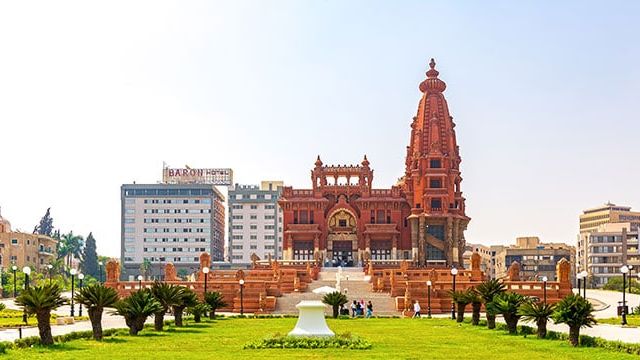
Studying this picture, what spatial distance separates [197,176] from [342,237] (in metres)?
80.5

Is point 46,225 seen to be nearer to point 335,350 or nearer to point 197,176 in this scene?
point 197,176

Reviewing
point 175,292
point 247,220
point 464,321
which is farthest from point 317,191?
point 247,220

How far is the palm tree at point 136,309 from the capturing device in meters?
36.3

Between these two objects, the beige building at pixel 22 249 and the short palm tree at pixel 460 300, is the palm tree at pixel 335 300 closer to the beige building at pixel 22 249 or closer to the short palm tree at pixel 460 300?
the short palm tree at pixel 460 300

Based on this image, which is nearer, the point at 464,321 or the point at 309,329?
the point at 309,329

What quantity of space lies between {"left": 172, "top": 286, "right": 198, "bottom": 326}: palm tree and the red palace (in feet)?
158

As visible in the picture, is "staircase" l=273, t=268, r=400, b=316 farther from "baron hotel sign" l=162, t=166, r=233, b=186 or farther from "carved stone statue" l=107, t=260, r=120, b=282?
"baron hotel sign" l=162, t=166, r=233, b=186

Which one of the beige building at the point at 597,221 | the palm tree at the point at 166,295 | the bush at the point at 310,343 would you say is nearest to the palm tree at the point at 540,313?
the bush at the point at 310,343

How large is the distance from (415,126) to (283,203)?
1507 cm

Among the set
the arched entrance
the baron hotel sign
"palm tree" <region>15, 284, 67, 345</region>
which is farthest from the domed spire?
the baron hotel sign

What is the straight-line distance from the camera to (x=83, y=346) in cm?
3038

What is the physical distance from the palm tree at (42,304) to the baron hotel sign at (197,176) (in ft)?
465

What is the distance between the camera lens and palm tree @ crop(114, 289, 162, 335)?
3631 cm

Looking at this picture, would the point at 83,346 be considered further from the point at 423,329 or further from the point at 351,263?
the point at 351,263
